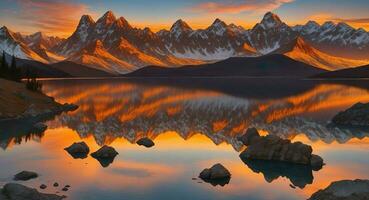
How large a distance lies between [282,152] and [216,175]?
11.9m

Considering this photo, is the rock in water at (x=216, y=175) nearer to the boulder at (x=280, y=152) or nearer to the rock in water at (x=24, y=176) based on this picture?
the boulder at (x=280, y=152)

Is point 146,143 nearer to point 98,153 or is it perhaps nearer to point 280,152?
point 98,153

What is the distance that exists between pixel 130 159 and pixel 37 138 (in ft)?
72.3

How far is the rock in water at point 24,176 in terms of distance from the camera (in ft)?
142

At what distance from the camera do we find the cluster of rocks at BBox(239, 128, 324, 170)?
51.1m

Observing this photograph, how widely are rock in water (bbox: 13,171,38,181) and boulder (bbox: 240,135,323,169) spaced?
2280 centimetres

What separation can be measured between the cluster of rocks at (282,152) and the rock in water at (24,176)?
2261 cm

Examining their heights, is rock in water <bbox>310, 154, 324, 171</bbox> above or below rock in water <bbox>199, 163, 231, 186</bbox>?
above

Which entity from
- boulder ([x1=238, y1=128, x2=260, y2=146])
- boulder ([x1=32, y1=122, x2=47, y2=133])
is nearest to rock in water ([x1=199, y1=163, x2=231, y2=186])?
boulder ([x1=238, y1=128, x2=260, y2=146])

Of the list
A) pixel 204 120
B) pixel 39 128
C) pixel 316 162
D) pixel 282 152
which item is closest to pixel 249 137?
pixel 282 152

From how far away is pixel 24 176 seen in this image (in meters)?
43.6

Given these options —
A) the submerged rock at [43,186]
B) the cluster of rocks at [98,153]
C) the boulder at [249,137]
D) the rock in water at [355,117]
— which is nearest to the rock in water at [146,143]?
the cluster of rocks at [98,153]

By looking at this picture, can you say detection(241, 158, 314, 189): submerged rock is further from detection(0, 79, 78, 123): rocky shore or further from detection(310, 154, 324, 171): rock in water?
detection(0, 79, 78, 123): rocky shore

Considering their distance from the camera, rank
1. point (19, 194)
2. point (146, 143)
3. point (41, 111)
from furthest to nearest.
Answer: point (41, 111) < point (146, 143) < point (19, 194)
